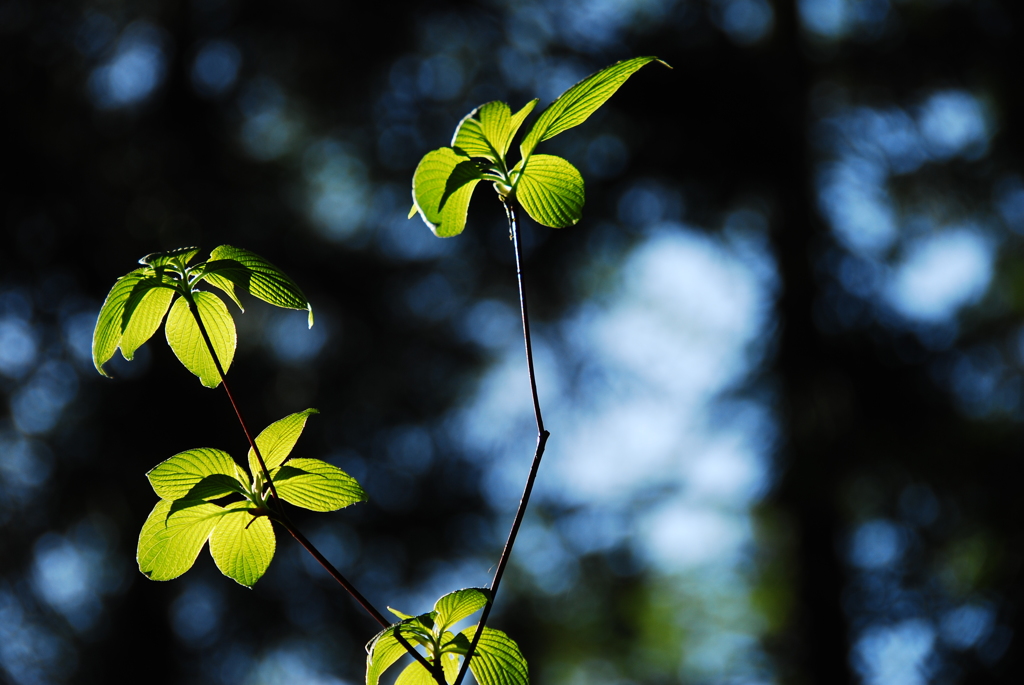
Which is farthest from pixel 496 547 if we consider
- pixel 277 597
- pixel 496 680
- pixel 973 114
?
pixel 973 114

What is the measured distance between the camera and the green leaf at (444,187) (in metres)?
0.17

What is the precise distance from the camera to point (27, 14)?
1.89 metres

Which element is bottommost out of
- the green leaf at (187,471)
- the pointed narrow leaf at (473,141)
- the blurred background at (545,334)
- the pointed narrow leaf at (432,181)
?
the green leaf at (187,471)

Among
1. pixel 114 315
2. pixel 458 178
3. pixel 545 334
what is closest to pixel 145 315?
pixel 114 315

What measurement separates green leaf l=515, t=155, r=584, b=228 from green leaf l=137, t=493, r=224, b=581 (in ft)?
0.42

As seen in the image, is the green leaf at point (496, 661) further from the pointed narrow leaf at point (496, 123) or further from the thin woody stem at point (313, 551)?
the pointed narrow leaf at point (496, 123)

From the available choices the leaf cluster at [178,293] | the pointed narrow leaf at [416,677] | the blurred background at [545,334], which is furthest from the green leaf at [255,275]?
the blurred background at [545,334]

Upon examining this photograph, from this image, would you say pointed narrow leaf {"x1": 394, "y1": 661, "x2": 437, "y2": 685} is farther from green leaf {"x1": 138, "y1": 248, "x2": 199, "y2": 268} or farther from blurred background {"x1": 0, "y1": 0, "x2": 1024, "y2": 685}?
blurred background {"x1": 0, "y1": 0, "x2": 1024, "y2": 685}

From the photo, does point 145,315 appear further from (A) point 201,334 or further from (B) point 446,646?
(B) point 446,646

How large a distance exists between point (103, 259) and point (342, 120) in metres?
0.71

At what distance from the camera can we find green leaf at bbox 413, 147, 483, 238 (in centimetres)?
17

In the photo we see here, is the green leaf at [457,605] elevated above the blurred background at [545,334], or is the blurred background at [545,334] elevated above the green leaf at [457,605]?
the blurred background at [545,334]

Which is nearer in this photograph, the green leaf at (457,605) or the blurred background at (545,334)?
the green leaf at (457,605)

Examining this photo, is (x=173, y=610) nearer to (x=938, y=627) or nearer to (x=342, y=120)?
(x=342, y=120)
